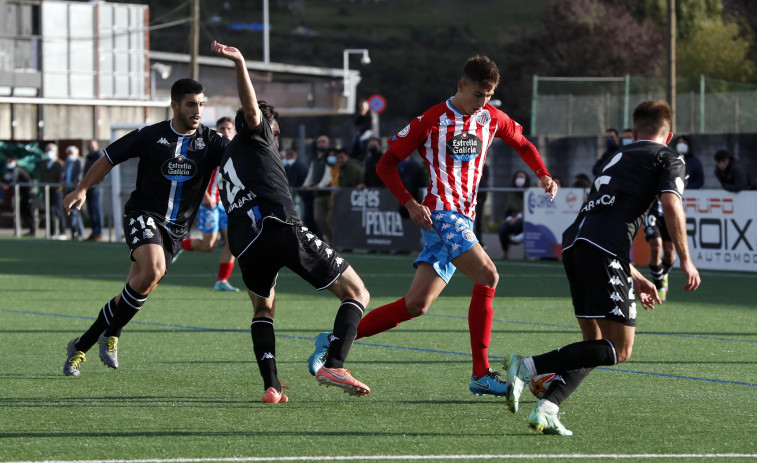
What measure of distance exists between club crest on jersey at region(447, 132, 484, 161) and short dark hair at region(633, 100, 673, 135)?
1.39 metres

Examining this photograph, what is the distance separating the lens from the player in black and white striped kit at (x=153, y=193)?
8.33m

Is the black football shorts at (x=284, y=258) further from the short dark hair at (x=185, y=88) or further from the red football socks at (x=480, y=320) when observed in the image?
the short dark hair at (x=185, y=88)

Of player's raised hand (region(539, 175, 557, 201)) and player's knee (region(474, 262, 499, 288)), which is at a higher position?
player's raised hand (region(539, 175, 557, 201))

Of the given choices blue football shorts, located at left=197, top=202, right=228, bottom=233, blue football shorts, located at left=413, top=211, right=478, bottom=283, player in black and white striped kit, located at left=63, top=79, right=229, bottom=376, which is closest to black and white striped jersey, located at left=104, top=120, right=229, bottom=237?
player in black and white striped kit, located at left=63, top=79, right=229, bottom=376

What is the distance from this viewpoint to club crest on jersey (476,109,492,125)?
7.79 m

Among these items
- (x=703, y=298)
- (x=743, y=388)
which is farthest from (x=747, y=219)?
(x=743, y=388)

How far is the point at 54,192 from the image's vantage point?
2861 cm

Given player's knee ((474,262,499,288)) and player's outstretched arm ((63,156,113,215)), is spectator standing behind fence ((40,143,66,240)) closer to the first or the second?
player's outstretched arm ((63,156,113,215))

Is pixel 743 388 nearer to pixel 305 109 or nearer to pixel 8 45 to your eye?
→ pixel 8 45

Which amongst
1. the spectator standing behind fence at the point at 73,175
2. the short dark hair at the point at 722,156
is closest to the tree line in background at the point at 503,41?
the spectator standing behind fence at the point at 73,175

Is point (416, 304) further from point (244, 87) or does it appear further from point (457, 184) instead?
point (244, 87)

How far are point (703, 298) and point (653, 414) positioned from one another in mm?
8029

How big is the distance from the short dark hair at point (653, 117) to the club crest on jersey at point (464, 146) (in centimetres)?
139

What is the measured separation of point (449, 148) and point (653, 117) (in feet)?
5.05
